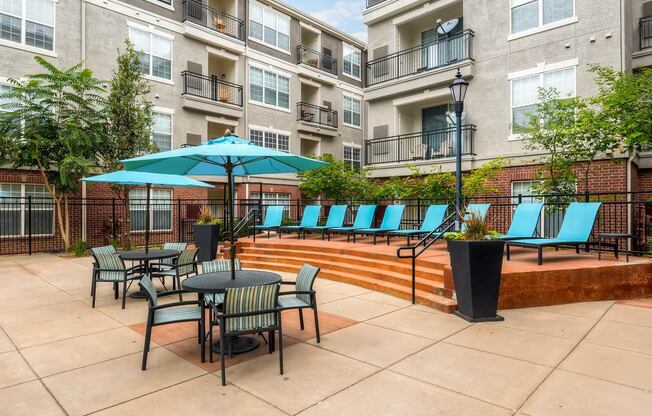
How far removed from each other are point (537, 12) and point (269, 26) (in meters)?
14.7

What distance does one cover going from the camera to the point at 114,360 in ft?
14.1

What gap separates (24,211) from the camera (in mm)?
14945

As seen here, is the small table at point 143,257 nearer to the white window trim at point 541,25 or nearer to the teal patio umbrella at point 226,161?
the teal patio umbrella at point 226,161

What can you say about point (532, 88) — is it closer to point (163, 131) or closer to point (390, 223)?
point (390, 223)

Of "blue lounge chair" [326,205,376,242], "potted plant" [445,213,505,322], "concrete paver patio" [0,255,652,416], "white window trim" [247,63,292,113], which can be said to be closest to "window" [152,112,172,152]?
"white window trim" [247,63,292,113]

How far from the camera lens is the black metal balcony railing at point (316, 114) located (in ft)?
80.8

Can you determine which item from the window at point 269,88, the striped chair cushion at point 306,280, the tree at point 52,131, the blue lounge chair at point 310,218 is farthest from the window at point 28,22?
the striped chair cushion at point 306,280

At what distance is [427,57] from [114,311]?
1563 cm

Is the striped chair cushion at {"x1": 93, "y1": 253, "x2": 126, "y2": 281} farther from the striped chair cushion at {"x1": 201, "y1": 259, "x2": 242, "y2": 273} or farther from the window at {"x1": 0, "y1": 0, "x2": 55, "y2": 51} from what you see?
the window at {"x1": 0, "y1": 0, "x2": 55, "y2": 51}

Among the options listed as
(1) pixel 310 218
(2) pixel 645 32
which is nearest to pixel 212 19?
(1) pixel 310 218

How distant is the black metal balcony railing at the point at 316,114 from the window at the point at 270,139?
6.27 feet

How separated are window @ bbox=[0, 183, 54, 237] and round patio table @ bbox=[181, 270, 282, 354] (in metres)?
12.7

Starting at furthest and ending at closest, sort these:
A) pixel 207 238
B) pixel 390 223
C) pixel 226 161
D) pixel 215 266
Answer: pixel 207 238
pixel 390 223
pixel 215 266
pixel 226 161

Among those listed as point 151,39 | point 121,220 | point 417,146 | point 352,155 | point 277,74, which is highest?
point 277,74
